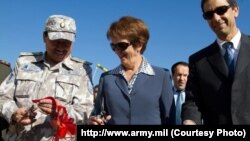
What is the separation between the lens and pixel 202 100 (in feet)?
13.2

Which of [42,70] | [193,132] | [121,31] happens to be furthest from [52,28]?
[193,132]

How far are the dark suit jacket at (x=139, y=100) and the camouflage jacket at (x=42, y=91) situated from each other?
0.78 feet

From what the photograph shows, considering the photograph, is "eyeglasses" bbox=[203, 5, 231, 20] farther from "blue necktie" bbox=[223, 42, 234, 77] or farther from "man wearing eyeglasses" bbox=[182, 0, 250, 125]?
"blue necktie" bbox=[223, 42, 234, 77]

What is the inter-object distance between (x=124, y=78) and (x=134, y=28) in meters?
0.53

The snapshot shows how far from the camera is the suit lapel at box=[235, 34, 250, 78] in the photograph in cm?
377

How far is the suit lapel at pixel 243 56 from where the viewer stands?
3.77 meters

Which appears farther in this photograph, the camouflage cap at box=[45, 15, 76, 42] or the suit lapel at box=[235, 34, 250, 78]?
the camouflage cap at box=[45, 15, 76, 42]

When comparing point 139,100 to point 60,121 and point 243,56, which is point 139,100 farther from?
point 243,56

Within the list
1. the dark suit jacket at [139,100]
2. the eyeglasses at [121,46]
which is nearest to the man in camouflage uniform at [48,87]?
the dark suit jacket at [139,100]

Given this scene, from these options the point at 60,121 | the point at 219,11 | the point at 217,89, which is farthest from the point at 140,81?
the point at 219,11

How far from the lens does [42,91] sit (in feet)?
14.6

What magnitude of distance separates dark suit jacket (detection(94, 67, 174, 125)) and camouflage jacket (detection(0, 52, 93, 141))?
237mm

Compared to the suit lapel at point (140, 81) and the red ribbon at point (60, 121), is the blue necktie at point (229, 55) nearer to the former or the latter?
the suit lapel at point (140, 81)

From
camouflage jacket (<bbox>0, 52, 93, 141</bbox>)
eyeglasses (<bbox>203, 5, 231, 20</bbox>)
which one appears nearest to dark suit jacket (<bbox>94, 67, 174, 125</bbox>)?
camouflage jacket (<bbox>0, 52, 93, 141</bbox>)
